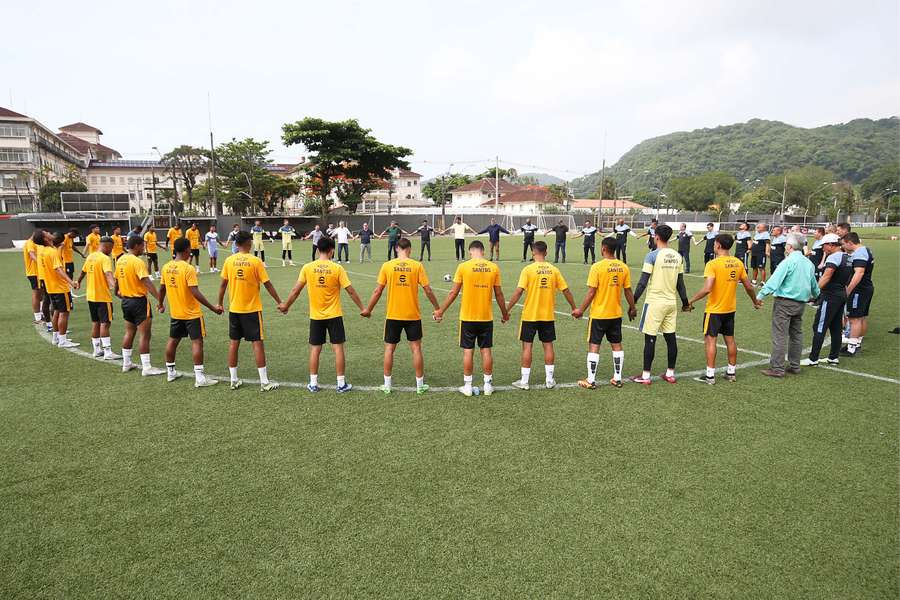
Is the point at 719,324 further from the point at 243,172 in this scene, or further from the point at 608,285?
the point at 243,172

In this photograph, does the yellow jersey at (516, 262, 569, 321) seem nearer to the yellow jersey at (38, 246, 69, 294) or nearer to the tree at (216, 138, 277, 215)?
the yellow jersey at (38, 246, 69, 294)

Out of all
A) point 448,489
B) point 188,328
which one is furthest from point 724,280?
point 188,328

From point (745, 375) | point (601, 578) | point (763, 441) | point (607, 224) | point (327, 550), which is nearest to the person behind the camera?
point (601, 578)

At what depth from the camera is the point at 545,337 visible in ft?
22.9

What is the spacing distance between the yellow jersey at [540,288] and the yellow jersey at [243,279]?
3.52 m

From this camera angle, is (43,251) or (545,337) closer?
(545,337)

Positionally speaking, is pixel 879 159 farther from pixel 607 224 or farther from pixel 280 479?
pixel 280 479

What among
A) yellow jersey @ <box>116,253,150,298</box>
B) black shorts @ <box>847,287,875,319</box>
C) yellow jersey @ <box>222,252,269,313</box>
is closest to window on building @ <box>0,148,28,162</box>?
yellow jersey @ <box>116,253,150,298</box>

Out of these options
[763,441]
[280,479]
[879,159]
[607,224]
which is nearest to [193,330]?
[280,479]

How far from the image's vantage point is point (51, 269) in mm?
9297

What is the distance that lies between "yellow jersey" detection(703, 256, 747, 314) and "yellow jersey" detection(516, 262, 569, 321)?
2180 millimetres

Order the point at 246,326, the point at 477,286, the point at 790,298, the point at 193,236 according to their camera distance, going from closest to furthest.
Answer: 1. the point at 477,286
2. the point at 246,326
3. the point at 790,298
4. the point at 193,236

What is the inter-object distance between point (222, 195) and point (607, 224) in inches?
1996

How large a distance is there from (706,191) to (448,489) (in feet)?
413
